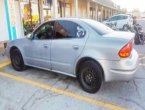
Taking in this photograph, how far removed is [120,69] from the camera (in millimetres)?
4480

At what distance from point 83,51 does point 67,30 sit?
80 centimetres

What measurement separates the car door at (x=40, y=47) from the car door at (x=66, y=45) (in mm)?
193

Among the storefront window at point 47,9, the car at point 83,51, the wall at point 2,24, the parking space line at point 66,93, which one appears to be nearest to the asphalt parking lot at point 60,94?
the parking space line at point 66,93

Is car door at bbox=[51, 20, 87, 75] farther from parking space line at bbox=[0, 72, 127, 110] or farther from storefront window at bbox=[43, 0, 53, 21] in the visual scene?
storefront window at bbox=[43, 0, 53, 21]

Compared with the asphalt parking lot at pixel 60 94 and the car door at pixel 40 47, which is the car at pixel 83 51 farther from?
the asphalt parking lot at pixel 60 94

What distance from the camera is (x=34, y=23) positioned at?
1480 cm

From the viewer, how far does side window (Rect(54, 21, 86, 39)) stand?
5129mm

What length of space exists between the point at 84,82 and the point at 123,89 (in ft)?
3.13

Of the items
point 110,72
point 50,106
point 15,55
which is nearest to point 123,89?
point 110,72

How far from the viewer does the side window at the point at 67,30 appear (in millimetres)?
5129

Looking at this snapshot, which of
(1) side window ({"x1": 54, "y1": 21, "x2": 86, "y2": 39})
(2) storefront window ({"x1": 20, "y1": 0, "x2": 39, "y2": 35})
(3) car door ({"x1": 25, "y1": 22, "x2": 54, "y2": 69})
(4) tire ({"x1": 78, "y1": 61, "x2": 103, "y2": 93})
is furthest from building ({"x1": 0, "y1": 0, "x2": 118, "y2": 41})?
(4) tire ({"x1": 78, "y1": 61, "x2": 103, "y2": 93})

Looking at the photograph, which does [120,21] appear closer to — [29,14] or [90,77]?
[29,14]

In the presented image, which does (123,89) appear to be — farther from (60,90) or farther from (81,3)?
(81,3)

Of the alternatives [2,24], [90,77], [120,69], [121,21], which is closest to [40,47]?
[90,77]
